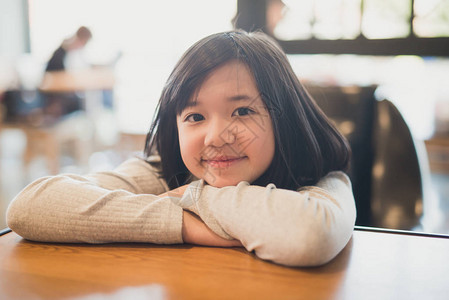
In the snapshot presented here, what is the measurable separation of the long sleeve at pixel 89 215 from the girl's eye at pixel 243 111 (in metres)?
0.19

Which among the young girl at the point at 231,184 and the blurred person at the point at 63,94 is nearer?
the young girl at the point at 231,184

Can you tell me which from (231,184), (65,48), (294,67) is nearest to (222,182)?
(231,184)

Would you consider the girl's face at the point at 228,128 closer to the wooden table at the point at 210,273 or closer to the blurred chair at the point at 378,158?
the wooden table at the point at 210,273

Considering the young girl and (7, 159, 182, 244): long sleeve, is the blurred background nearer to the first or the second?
the young girl

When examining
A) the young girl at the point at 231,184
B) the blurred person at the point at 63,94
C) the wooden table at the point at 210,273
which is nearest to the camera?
the wooden table at the point at 210,273

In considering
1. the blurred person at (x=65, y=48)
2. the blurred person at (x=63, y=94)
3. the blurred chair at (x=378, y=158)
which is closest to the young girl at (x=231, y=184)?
the blurred chair at (x=378, y=158)

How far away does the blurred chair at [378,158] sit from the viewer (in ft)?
3.77

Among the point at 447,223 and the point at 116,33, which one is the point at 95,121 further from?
the point at 447,223

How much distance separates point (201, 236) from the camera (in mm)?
643

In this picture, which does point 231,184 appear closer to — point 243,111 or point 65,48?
point 243,111

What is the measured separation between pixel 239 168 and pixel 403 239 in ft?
0.97

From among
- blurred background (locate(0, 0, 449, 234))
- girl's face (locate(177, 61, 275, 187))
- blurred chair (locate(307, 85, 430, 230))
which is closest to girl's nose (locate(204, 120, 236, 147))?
girl's face (locate(177, 61, 275, 187))

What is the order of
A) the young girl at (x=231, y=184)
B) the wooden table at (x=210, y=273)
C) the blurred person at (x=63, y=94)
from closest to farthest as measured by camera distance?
the wooden table at (x=210, y=273)
the young girl at (x=231, y=184)
the blurred person at (x=63, y=94)

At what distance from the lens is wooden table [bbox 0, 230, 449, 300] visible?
50 cm
